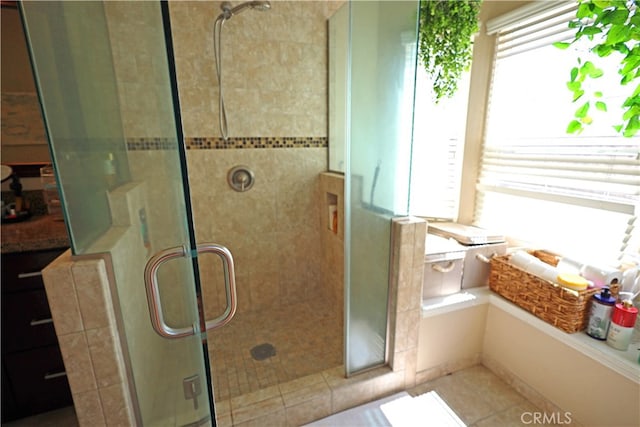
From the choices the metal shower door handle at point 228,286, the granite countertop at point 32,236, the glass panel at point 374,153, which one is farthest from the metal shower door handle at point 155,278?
the granite countertop at point 32,236

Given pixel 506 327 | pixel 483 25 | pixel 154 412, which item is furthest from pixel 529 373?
pixel 483 25

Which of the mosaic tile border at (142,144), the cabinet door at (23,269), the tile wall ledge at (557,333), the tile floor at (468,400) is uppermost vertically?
the mosaic tile border at (142,144)

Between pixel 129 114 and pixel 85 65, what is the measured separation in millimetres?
243

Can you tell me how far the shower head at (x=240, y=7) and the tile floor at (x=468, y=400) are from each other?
2094 millimetres

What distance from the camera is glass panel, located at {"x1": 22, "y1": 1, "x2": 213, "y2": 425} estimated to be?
83 centimetres

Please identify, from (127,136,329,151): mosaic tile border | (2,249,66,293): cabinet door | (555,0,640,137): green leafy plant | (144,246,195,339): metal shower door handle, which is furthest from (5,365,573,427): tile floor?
(127,136,329,151): mosaic tile border

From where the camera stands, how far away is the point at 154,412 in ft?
3.46

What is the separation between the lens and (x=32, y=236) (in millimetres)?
1425

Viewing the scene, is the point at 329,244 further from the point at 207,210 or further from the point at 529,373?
the point at 529,373

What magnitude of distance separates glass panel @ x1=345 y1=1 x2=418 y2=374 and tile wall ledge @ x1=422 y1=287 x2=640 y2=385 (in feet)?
1.15

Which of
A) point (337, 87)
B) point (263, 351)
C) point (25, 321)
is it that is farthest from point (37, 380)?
point (337, 87)

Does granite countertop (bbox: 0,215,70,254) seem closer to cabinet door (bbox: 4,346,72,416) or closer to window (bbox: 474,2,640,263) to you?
cabinet door (bbox: 4,346,72,416)

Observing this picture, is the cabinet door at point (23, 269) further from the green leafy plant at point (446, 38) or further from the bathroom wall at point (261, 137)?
the green leafy plant at point (446, 38)

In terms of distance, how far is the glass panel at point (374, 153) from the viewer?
133cm
